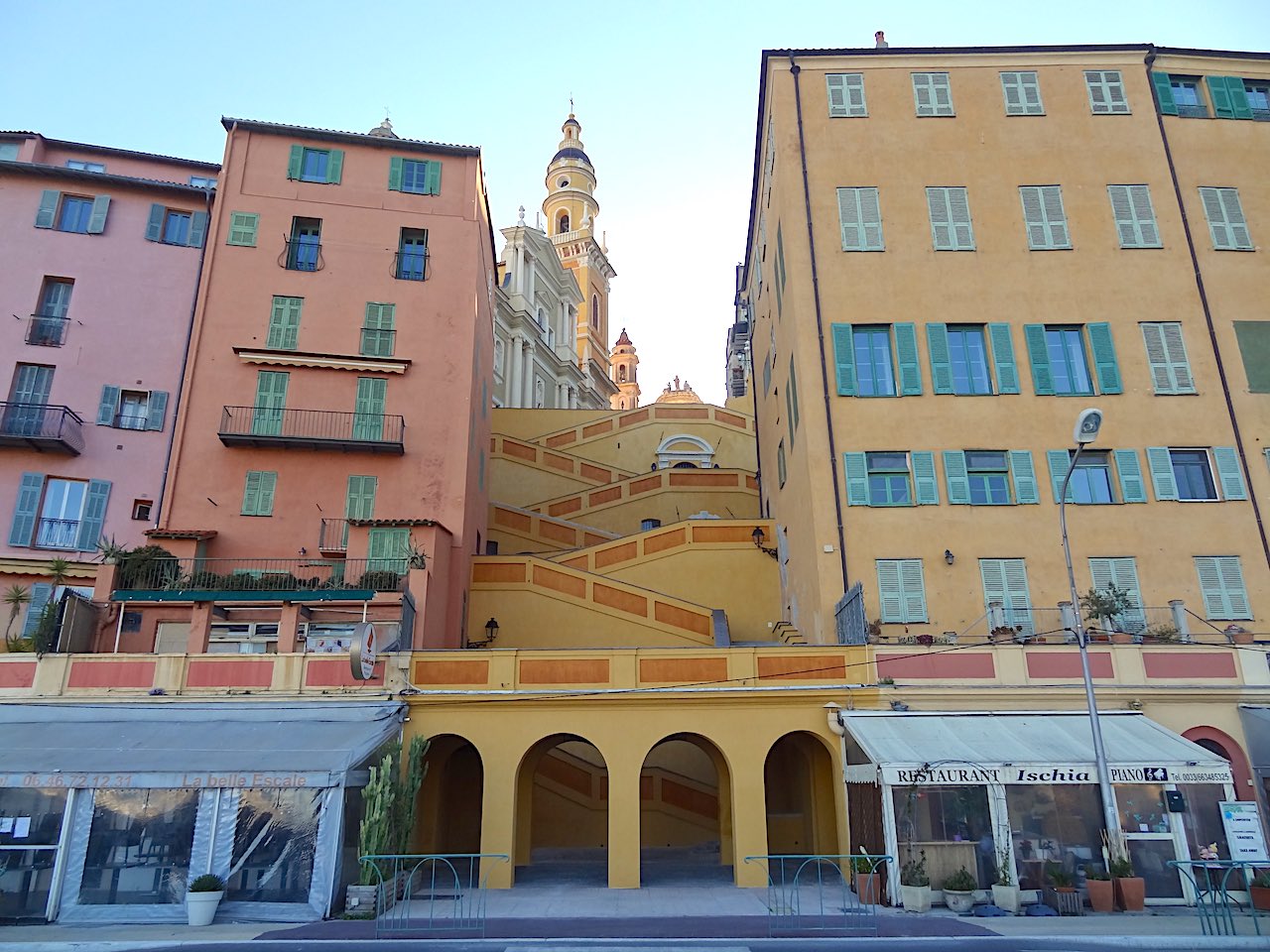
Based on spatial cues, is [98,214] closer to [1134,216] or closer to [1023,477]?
[1023,477]

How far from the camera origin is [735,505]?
108ft

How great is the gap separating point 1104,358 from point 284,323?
70.4 ft

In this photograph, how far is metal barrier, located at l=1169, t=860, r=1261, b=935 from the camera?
42.9ft

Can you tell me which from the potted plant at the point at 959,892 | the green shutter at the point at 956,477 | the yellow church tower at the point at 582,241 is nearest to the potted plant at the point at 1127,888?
the potted plant at the point at 959,892

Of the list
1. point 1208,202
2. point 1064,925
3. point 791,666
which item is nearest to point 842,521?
point 791,666

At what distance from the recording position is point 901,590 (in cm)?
1925

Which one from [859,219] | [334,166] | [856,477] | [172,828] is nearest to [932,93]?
[859,219]

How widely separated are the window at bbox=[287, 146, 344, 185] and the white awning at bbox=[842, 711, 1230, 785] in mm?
20985

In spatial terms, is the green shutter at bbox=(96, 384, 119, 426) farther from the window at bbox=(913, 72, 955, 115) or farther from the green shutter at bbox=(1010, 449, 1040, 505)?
the green shutter at bbox=(1010, 449, 1040, 505)

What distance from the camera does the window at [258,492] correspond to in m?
22.6

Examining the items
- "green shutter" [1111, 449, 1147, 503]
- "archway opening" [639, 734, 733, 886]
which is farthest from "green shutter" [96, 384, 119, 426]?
"green shutter" [1111, 449, 1147, 503]

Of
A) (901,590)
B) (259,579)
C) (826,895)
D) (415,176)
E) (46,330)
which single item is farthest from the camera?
(415,176)

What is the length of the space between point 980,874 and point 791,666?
15.7 ft

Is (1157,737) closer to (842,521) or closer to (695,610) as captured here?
(842,521)
